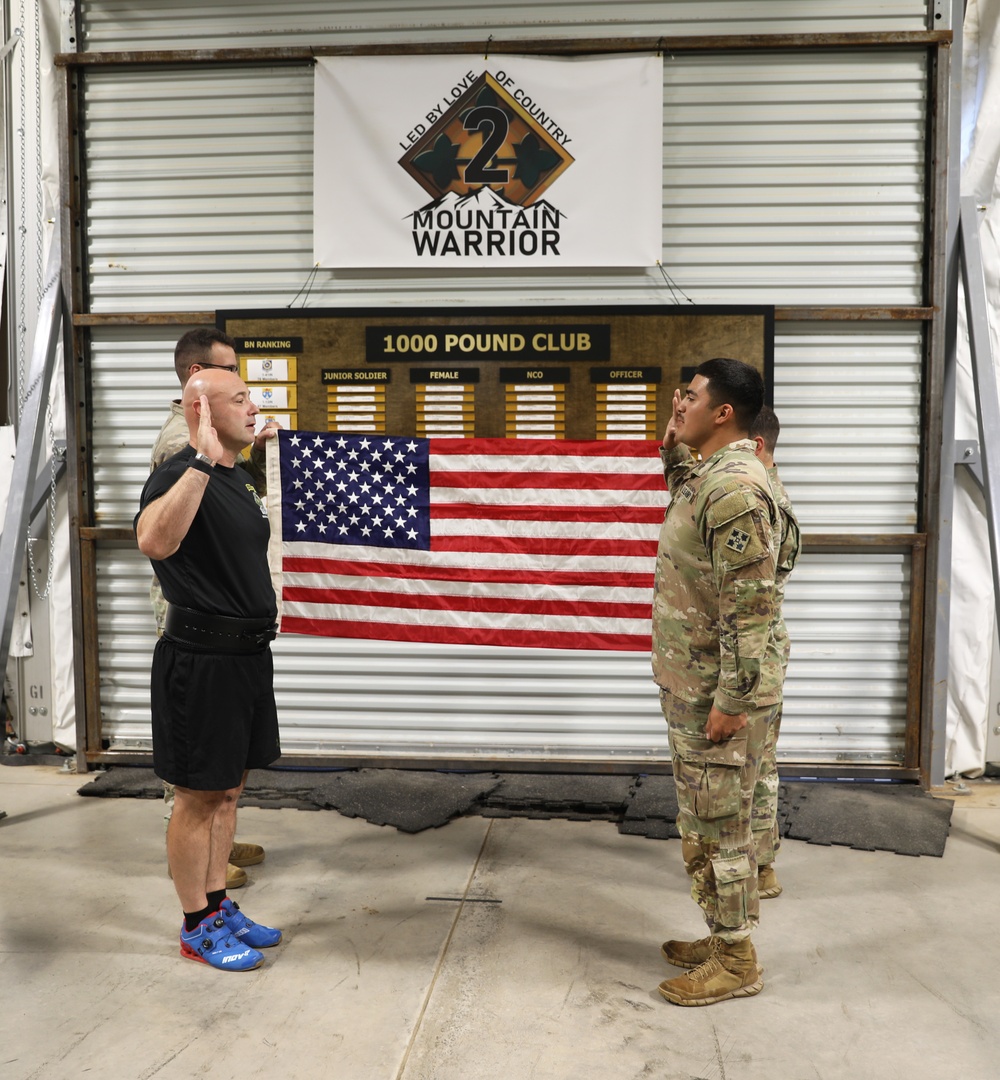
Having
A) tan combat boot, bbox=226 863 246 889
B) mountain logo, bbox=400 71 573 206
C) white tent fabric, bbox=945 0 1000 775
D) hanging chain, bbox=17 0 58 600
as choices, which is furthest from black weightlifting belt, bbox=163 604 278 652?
white tent fabric, bbox=945 0 1000 775

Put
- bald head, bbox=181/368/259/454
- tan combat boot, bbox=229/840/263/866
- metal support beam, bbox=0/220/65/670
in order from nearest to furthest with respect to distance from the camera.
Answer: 1. bald head, bbox=181/368/259/454
2. tan combat boot, bbox=229/840/263/866
3. metal support beam, bbox=0/220/65/670

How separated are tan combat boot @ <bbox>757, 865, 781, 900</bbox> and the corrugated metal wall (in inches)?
57.8

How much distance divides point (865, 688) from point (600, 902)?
7.55ft

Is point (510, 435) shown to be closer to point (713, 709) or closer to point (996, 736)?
point (713, 709)

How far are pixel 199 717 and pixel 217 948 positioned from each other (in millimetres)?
840

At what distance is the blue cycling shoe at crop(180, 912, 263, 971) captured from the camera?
348 cm

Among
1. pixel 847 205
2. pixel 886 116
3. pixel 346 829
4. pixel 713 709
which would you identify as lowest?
pixel 346 829

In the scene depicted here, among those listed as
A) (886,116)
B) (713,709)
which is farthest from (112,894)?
(886,116)

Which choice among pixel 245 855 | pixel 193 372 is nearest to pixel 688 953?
pixel 245 855

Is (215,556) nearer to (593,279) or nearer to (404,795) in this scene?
(404,795)

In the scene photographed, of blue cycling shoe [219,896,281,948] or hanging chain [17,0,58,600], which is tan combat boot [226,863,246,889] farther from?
hanging chain [17,0,58,600]

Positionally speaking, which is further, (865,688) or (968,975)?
(865,688)

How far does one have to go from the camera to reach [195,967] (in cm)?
354

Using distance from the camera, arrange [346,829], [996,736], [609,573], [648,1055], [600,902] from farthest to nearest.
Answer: [996,736], [609,573], [346,829], [600,902], [648,1055]
